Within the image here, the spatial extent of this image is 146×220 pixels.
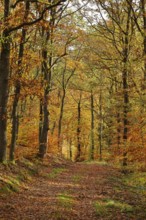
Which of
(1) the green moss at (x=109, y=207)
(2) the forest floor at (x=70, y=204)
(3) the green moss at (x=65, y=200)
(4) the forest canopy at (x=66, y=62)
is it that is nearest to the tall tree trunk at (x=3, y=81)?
(4) the forest canopy at (x=66, y=62)

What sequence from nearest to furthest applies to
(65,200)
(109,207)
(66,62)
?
(109,207)
(65,200)
(66,62)

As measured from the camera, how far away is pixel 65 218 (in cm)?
780

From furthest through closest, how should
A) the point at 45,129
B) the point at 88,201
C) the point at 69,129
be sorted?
the point at 69,129 → the point at 45,129 → the point at 88,201

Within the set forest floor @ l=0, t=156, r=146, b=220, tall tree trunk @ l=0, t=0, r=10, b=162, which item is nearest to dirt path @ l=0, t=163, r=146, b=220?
forest floor @ l=0, t=156, r=146, b=220

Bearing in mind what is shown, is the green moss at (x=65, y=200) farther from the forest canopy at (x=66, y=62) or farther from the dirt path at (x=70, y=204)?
the forest canopy at (x=66, y=62)

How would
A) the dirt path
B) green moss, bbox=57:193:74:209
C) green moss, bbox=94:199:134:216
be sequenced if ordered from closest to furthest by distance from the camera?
the dirt path < green moss, bbox=94:199:134:216 < green moss, bbox=57:193:74:209

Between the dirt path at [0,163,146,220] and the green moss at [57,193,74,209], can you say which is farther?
the green moss at [57,193,74,209]

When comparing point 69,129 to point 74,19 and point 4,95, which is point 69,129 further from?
point 4,95

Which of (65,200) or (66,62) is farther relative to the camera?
(66,62)

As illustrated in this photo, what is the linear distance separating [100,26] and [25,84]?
8891mm

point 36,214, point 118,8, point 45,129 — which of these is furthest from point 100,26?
point 36,214

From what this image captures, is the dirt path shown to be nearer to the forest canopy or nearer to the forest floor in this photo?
the forest floor

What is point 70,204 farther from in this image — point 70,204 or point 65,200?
point 65,200

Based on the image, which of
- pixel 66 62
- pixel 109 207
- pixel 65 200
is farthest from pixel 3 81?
pixel 66 62
